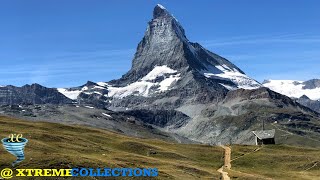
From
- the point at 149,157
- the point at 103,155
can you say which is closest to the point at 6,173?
the point at 103,155

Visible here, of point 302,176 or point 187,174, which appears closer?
point 187,174

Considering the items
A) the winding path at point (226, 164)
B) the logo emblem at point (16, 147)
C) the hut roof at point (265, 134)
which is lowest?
the winding path at point (226, 164)

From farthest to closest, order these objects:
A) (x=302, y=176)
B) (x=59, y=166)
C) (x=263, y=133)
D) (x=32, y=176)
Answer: (x=263, y=133)
(x=302, y=176)
(x=59, y=166)
(x=32, y=176)

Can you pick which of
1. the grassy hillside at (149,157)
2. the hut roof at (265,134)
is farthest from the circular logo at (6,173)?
the hut roof at (265,134)

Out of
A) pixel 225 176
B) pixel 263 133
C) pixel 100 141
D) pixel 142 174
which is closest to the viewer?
pixel 142 174

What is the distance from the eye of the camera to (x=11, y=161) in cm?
7181

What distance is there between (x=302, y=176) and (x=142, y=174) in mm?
53052

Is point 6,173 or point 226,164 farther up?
point 6,173

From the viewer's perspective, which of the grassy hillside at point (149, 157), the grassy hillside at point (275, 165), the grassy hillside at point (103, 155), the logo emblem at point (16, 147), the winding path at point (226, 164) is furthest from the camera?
the grassy hillside at point (275, 165)

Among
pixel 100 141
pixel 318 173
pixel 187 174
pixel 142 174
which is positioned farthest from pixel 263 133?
pixel 142 174

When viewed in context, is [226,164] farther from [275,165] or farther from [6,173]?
[6,173]

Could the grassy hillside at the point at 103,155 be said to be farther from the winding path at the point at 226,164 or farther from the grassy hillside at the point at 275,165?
the grassy hillside at the point at 275,165

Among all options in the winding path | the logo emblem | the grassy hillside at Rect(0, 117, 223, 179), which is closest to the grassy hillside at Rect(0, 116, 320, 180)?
the grassy hillside at Rect(0, 117, 223, 179)

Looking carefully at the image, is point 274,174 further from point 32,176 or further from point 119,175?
point 32,176
